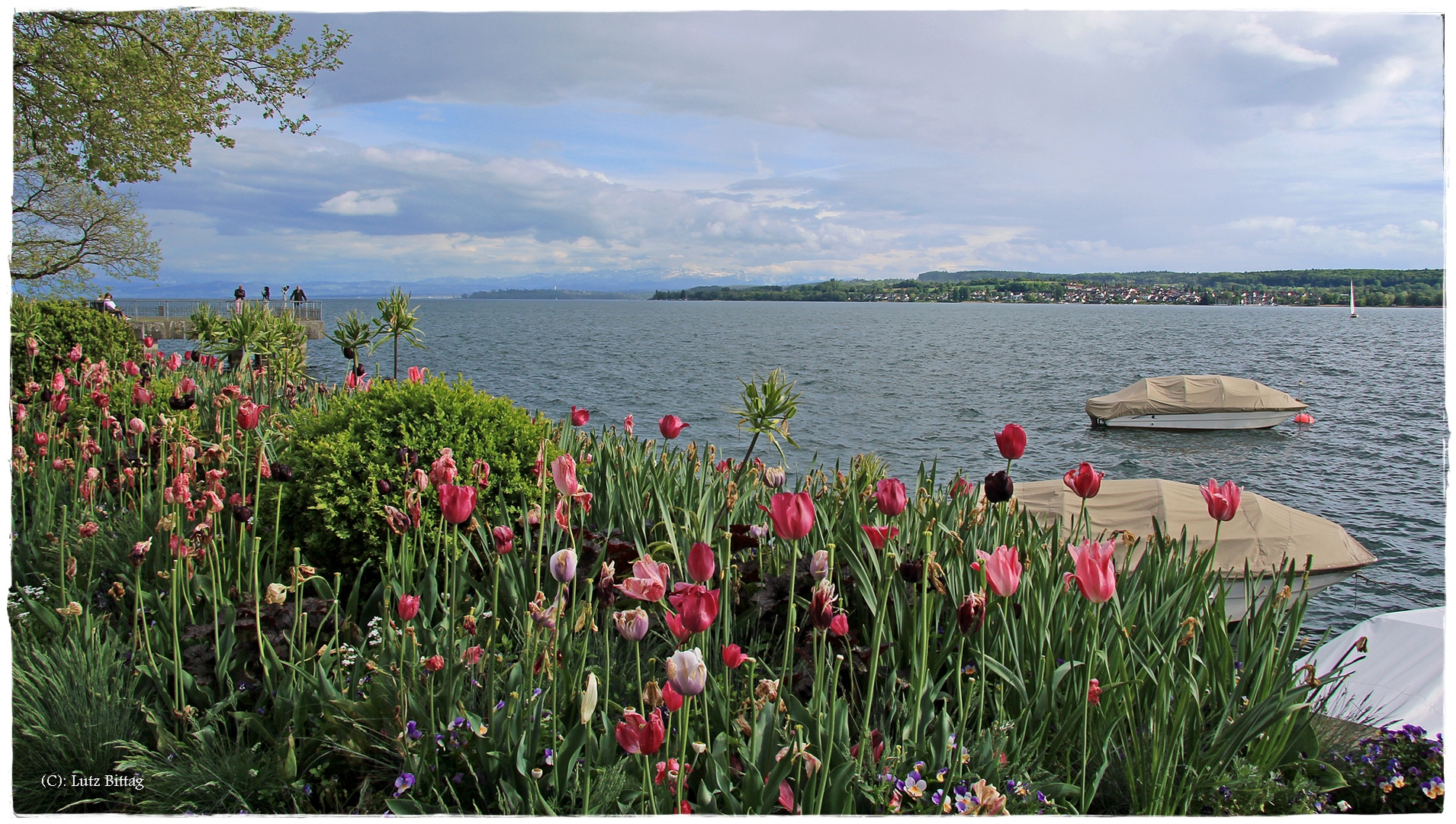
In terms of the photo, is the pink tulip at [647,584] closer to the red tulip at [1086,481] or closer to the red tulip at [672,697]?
the red tulip at [672,697]

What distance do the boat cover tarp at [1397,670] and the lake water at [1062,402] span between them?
1167 millimetres

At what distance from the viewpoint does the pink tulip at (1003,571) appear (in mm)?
1891

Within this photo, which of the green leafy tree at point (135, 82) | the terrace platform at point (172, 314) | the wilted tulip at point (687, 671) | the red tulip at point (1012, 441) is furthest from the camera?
the terrace platform at point (172, 314)

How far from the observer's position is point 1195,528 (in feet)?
27.6

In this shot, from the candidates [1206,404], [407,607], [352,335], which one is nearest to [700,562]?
[407,607]

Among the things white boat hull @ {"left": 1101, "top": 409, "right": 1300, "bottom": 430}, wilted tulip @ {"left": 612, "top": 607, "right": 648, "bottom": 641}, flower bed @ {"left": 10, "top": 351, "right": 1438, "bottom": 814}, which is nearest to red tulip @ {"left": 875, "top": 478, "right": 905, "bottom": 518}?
flower bed @ {"left": 10, "top": 351, "right": 1438, "bottom": 814}

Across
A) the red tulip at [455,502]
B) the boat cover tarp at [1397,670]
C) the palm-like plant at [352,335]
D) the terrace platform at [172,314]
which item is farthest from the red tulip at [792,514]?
the terrace platform at [172,314]

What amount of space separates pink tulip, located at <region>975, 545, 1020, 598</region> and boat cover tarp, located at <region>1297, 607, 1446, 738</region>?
2.38 metres

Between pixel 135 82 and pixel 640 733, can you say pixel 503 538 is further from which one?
pixel 135 82

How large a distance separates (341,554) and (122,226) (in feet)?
77.9

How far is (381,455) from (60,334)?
28.0 feet

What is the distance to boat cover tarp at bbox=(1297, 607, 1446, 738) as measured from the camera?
3641 millimetres

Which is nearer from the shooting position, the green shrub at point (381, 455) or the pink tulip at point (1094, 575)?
Result: the pink tulip at point (1094, 575)

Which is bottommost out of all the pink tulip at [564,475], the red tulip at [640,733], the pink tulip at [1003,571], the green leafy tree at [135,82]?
the red tulip at [640,733]
